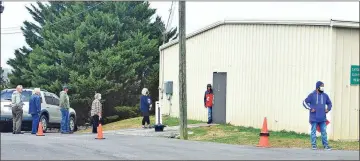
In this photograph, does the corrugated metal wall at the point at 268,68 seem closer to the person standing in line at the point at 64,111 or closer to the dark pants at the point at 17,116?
the person standing in line at the point at 64,111

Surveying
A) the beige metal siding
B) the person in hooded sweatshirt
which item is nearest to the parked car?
the beige metal siding

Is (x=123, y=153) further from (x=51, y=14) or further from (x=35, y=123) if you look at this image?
(x=51, y=14)

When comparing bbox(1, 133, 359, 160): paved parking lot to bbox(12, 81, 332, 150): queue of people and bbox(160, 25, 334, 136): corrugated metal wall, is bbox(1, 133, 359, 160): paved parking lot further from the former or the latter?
bbox(160, 25, 334, 136): corrugated metal wall

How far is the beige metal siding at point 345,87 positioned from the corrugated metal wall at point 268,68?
0.30 meters

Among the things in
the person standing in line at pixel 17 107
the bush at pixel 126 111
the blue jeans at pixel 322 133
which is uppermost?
the person standing in line at pixel 17 107

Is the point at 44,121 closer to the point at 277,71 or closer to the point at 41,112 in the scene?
the point at 41,112

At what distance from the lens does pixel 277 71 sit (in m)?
22.3

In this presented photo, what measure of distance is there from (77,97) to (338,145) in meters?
32.8

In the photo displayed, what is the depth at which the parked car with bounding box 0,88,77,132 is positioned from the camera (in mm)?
23797

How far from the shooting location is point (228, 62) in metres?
25.7

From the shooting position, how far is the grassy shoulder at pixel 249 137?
59.8ft

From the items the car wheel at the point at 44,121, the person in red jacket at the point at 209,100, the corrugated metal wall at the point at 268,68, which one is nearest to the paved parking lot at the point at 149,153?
the corrugated metal wall at the point at 268,68

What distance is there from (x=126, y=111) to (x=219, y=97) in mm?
22731

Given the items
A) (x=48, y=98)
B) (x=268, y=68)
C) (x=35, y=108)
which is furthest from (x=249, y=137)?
(x=48, y=98)
